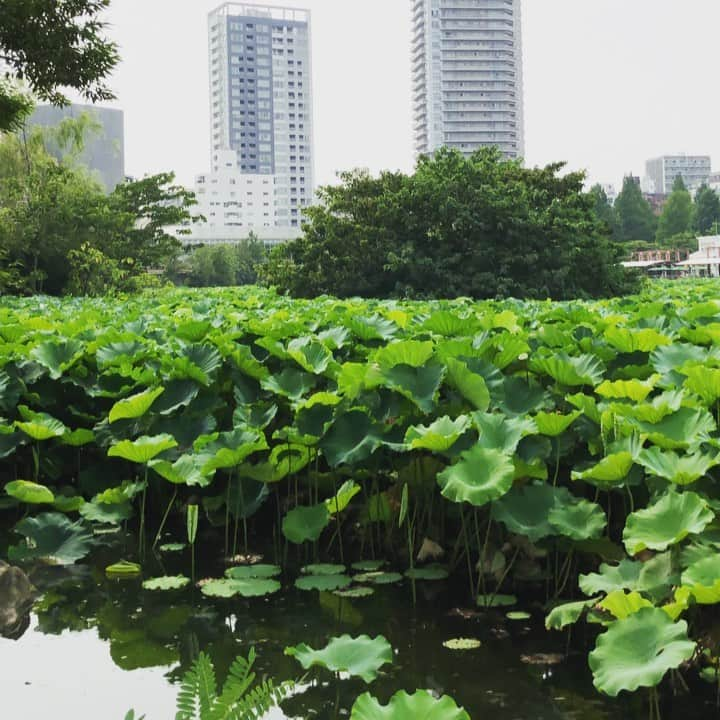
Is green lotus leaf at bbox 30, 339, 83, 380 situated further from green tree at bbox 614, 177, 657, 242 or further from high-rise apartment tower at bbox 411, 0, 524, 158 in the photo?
high-rise apartment tower at bbox 411, 0, 524, 158

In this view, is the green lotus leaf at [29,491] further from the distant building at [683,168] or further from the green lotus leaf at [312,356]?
the distant building at [683,168]

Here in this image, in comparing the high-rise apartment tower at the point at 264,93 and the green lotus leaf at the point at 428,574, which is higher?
the high-rise apartment tower at the point at 264,93

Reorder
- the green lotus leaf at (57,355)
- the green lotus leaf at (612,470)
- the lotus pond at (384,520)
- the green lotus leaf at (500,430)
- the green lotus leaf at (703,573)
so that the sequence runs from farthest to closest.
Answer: the green lotus leaf at (57,355), the green lotus leaf at (500,430), the green lotus leaf at (612,470), the lotus pond at (384,520), the green lotus leaf at (703,573)

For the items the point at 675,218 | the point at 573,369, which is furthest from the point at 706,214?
the point at 573,369

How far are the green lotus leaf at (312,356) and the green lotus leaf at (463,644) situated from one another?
1221mm

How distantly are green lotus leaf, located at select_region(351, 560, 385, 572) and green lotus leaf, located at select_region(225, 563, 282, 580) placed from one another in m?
0.26

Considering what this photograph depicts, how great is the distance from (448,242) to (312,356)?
46.7 ft

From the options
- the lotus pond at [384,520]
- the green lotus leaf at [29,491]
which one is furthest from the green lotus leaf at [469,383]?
the green lotus leaf at [29,491]

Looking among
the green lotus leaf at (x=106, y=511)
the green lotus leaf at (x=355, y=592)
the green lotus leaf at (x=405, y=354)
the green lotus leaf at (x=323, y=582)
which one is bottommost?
the green lotus leaf at (x=355, y=592)

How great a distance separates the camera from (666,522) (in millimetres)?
1908

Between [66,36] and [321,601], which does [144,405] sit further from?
[66,36]

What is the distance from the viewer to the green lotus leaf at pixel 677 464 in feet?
6.51

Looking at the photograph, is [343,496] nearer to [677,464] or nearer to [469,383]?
[469,383]

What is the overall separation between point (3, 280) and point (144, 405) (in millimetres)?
17305
